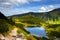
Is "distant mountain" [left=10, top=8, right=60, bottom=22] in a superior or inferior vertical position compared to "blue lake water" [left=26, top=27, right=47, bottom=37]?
superior

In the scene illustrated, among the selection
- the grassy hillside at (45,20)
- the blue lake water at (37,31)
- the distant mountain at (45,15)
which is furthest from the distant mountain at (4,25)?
the blue lake water at (37,31)

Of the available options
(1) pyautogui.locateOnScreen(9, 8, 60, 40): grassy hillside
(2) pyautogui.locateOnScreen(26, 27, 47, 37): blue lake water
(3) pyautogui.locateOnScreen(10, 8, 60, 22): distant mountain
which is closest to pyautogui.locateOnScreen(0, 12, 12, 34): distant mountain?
(1) pyautogui.locateOnScreen(9, 8, 60, 40): grassy hillside

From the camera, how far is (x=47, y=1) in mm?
7531

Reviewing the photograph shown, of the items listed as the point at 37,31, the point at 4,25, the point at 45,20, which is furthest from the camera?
the point at 45,20

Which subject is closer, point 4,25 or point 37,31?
point 4,25

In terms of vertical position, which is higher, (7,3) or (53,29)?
(7,3)

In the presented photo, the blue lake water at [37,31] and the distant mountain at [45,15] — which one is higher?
the distant mountain at [45,15]

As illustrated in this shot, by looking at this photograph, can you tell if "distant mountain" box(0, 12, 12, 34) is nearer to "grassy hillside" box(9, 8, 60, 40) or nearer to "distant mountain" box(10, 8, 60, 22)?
"grassy hillside" box(9, 8, 60, 40)

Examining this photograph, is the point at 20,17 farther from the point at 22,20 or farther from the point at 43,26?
the point at 43,26

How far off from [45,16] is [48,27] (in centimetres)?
48

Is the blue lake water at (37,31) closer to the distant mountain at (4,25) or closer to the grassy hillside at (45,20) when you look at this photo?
the grassy hillside at (45,20)

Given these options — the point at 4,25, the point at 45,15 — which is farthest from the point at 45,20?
the point at 4,25

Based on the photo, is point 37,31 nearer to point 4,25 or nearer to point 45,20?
point 45,20

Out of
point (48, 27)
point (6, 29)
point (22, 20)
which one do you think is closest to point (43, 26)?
point (48, 27)
